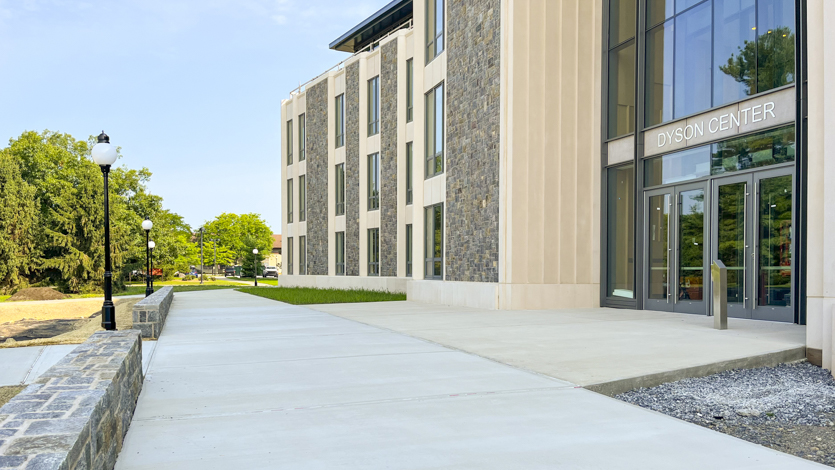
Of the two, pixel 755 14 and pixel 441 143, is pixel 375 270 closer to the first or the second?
pixel 441 143

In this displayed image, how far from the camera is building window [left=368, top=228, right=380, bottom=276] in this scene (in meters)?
29.6

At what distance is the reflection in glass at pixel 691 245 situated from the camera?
13.7 m

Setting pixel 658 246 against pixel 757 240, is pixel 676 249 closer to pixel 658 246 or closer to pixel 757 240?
pixel 658 246

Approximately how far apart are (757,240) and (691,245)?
1863mm

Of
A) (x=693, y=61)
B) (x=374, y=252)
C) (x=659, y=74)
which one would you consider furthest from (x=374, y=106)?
(x=693, y=61)

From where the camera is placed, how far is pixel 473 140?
59.1 ft

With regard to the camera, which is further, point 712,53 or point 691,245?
point 691,245

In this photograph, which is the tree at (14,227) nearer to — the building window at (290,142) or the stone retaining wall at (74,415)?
the building window at (290,142)

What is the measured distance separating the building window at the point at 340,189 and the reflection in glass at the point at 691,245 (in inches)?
833

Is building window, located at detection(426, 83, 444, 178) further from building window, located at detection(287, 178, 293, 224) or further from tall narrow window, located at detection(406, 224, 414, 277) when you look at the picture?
building window, located at detection(287, 178, 293, 224)

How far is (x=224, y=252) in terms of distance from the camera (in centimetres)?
9269

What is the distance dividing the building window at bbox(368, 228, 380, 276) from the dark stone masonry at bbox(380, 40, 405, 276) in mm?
730

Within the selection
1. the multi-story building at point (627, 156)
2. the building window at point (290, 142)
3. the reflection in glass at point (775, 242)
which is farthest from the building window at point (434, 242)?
the building window at point (290, 142)

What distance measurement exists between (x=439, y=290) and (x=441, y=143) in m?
4.80
